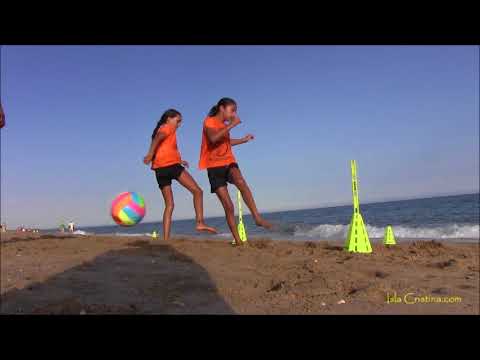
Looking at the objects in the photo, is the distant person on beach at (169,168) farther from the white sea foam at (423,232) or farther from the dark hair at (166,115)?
the white sea foam at (423,232)

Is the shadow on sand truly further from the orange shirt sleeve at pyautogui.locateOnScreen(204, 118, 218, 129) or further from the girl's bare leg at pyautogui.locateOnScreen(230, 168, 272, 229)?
the orange shirt sleeve at pyautogui.locateOnScreen(204, 118, 218, 129)

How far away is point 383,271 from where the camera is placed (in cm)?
352

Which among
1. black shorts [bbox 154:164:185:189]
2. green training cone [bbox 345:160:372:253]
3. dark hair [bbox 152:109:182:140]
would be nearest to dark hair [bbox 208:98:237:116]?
dark hair [bbox 152:109:182:140]

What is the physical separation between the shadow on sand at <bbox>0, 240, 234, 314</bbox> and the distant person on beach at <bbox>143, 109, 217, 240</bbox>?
1548 millimetres

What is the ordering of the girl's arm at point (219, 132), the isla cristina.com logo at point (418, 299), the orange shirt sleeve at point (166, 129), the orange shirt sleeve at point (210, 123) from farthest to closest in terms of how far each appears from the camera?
the orange shirt sleeve at point (166, 129)
the orange shirt sleeve at point (210, 123)
the girl's arm at point (219, 132)
the isla cristina.com logo at point (418, 299)

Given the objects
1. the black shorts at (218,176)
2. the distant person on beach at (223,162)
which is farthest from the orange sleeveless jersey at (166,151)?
the black shorts at (218,176)

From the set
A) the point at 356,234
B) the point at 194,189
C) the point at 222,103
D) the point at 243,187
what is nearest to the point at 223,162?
the point at 243,187

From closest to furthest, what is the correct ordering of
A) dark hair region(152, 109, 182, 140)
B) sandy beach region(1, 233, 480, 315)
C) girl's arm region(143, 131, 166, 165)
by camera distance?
sandy beach region(1, 233, 480, 315) < girl's arm region(143, 131, 166, 165) < dark hair region(152, 109, 182, 140)

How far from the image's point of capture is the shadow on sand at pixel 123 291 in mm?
2125

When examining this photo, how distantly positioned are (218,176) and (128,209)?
171 centimetres

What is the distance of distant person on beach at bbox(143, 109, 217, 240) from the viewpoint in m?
4.99
